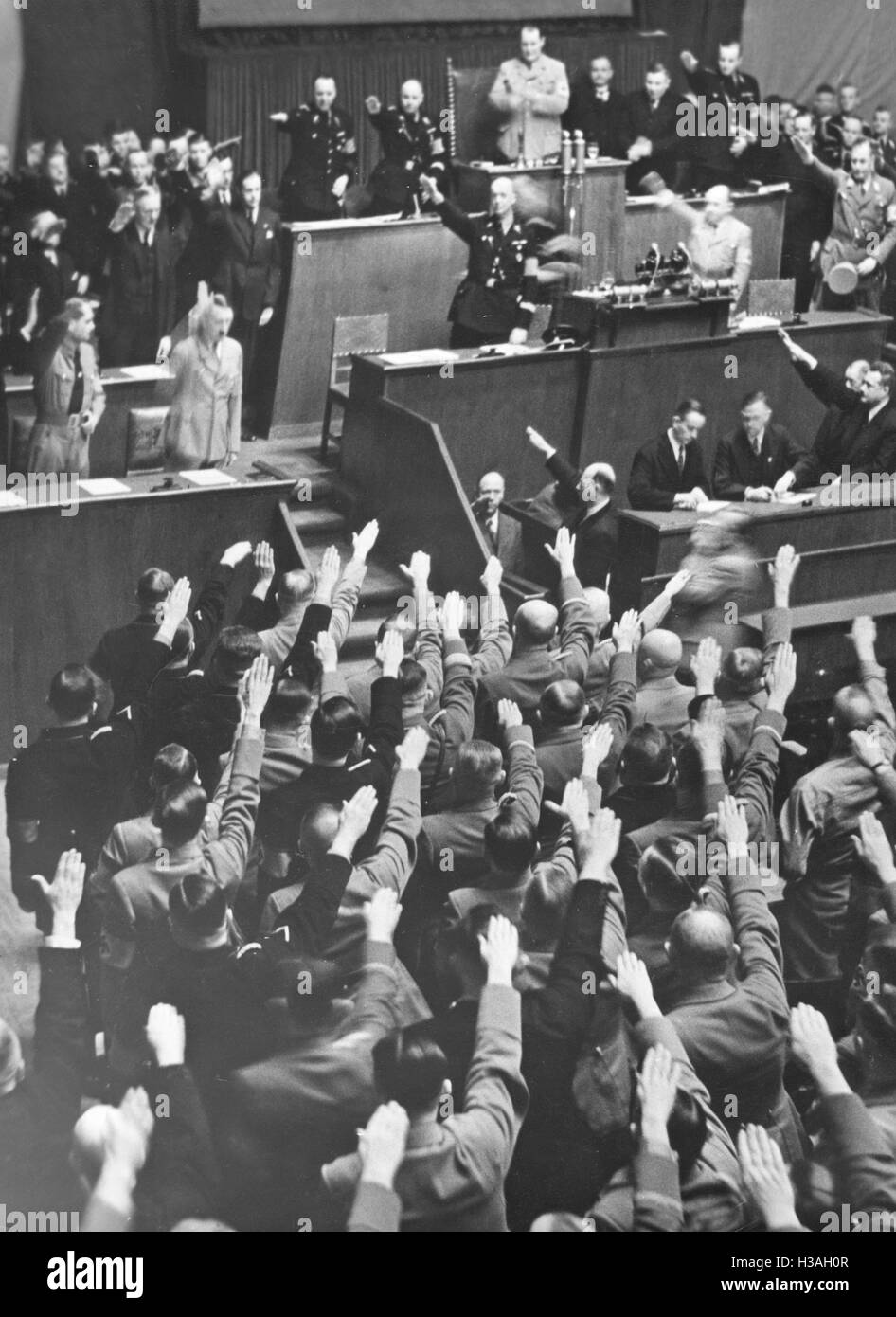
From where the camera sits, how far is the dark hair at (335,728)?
6812 mm

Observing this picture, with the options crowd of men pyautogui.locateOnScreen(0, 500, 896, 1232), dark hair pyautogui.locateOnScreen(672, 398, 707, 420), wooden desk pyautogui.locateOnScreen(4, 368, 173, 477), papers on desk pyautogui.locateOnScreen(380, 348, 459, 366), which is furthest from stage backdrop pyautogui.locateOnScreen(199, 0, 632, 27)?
crowd of men pyautogui.locateOnScreen(0, 500, 896, 1232)

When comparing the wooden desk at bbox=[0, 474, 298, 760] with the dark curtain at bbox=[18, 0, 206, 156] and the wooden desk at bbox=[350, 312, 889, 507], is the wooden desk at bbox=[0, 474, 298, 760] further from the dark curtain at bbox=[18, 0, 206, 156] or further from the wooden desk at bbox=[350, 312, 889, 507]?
the dark curtain at bbox=[18, 0, 206, 156]

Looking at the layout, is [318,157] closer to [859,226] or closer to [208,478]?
[208,478]

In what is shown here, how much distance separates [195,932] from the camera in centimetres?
611

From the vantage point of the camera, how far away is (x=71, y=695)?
6.76m

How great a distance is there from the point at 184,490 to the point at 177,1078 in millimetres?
2418

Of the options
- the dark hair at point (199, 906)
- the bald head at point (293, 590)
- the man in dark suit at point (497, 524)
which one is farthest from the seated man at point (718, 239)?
the dark hair at point (199, 906)

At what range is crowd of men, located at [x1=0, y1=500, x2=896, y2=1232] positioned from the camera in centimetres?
602

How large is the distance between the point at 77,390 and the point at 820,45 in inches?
143

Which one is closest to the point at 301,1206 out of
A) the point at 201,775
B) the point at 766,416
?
the point at 201,775

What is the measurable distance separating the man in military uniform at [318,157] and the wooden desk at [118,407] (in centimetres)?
132

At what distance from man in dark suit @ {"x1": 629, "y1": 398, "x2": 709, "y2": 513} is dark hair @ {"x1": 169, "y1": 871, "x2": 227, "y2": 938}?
2.79m

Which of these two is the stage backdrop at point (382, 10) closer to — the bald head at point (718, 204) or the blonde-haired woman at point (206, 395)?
the bald head at point (718, 204)

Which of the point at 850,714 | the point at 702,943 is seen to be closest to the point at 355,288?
the point at 850,714
